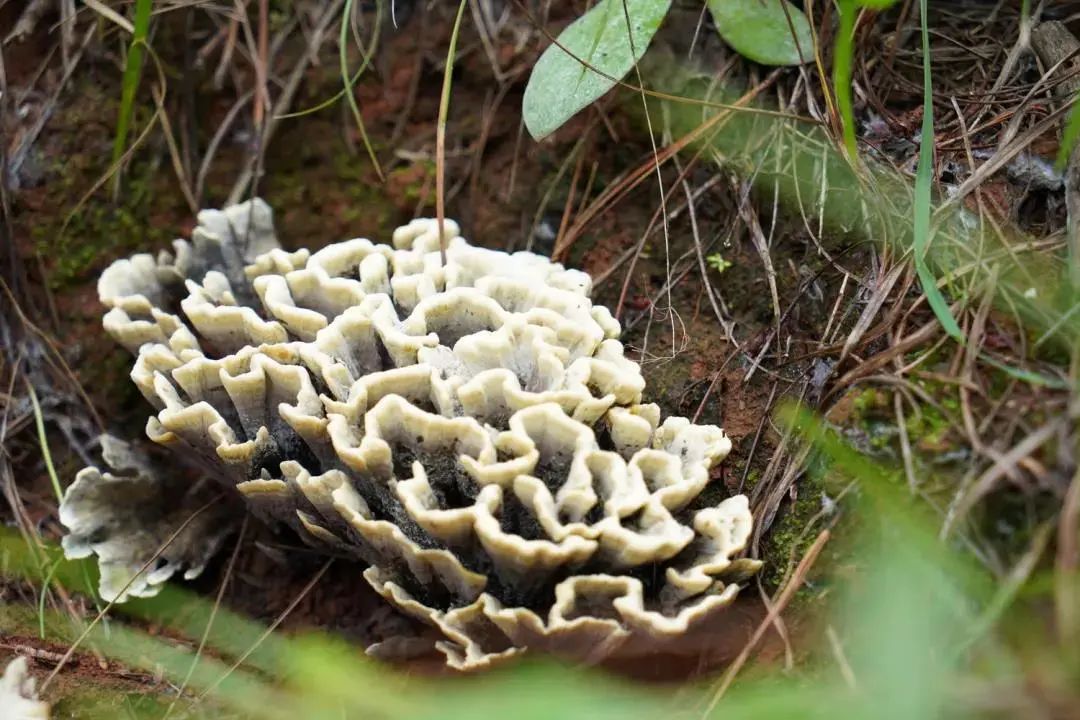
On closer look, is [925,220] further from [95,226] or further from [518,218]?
[95,226]

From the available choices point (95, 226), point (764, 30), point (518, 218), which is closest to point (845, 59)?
point (764, 30)

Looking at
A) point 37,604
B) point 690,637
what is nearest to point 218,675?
point 37,604

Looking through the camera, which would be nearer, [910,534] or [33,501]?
[910,534]

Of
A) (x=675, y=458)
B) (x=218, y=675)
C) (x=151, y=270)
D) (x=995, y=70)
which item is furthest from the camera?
(x=151, y=270)

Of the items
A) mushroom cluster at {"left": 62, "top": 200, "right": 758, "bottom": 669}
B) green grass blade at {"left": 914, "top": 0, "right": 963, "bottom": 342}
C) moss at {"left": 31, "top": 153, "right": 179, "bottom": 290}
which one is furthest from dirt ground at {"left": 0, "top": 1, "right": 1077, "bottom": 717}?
mushroom cluster at {"left": 62, "top": 200, "right": 758, "bottom": 669}

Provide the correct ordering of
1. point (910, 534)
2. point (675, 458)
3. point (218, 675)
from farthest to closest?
1. point (218, 675)
2. point (675, 458)
3. point (910, 534)

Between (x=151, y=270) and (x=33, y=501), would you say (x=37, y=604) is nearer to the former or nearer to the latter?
(x=33, y=501)

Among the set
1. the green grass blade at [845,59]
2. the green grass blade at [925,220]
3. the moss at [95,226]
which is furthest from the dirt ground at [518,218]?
the green grass blade at [845,59]
